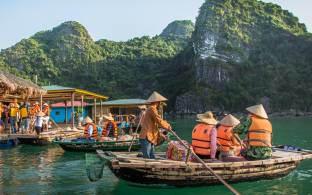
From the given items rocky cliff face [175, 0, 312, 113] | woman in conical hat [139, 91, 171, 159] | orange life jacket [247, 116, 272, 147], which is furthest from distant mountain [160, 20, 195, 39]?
woman in conical hat [139, 91, 171, 159]

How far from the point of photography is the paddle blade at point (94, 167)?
30.0 ft

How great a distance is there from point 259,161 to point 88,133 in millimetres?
8973

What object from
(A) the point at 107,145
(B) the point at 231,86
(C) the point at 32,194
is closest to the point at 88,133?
(A) the point at 107,145

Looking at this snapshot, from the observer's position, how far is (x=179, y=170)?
905 centimetres

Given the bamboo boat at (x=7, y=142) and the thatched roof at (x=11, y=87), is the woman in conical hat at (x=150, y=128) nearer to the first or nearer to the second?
the thatched roof at (x=11, y=87)

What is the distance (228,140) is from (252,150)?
65cm

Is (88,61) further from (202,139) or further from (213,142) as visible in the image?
(213,142)

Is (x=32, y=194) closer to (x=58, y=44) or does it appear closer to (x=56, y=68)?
(x=56, y=68)

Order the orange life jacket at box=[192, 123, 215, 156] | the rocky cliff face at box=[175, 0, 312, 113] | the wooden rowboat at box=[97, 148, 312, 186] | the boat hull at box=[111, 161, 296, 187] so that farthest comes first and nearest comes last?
the rocky cliff face at box=[175, 0, 312, 113], the orange life jacket at box=[192, 123, 215, 156], the boat hull at box=[111, 161, 296, 187], the wooden rowboat at box=[97, 148, 312, 186]

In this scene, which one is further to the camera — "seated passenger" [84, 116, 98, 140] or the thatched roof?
"seated passenger" [84, 116, 98, 140]

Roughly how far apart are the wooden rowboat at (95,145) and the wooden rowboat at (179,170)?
6.20 meters

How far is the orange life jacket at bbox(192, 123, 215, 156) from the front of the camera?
9.48 m

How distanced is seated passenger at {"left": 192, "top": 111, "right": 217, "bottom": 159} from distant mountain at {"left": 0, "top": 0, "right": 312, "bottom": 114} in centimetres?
6924

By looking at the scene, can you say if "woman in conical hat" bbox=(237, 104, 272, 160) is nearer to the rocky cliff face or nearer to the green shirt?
the green shirt
